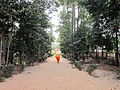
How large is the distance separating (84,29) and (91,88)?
18.9 metres

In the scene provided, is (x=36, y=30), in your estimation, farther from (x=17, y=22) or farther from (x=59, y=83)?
(x=59, y=83)

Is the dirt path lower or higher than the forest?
→ lower

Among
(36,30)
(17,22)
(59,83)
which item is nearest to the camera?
(59,83)

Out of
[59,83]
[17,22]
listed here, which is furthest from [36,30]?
[59,83]

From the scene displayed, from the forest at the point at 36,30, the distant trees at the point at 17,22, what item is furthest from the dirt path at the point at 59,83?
the distant trees at the point at 17,22

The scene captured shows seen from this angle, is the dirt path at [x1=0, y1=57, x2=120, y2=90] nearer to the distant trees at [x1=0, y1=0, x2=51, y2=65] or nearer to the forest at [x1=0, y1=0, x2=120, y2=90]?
the forest at [x1=0, y1=0, x2=120, y2=90]

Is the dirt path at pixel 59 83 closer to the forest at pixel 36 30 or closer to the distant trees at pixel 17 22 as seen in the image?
the forest at pixel 36 30

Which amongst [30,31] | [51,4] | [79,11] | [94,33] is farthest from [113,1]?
[79,11]

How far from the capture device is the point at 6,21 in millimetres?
11773

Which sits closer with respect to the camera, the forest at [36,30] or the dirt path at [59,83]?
the dirt path at [59,83]

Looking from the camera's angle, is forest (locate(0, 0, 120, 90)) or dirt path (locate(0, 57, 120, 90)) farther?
forest (locate(0, 0, 120, 90))

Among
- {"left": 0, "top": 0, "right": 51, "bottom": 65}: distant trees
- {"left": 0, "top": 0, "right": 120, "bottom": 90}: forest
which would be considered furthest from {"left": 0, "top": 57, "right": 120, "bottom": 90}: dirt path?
{"left": 0, "top": 0, "right": 51, "bottom": 65}: distant trees

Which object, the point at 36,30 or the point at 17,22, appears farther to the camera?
the point at 36,30

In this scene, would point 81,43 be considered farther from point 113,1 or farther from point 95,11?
point 113,1
